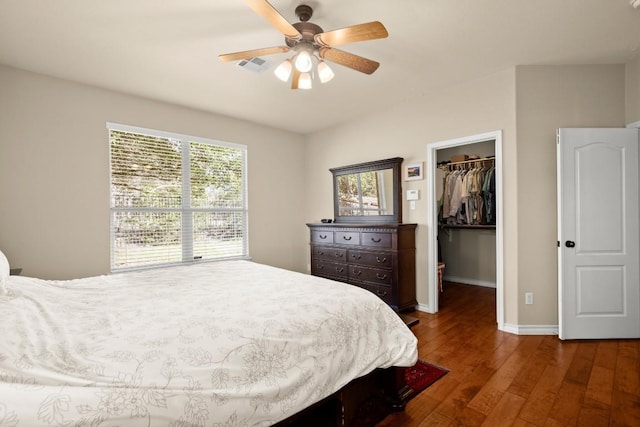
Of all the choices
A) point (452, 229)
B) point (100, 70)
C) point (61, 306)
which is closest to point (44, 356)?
point (61, 306)

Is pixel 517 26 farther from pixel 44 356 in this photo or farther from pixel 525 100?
pixel 44 356

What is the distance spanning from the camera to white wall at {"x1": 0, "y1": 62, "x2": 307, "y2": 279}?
2.76 m

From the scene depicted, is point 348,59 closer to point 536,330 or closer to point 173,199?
point 173,199

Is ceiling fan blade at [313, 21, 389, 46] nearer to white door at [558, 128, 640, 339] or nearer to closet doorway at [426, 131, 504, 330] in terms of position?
closet doorway at [426, 131, 504, 330]

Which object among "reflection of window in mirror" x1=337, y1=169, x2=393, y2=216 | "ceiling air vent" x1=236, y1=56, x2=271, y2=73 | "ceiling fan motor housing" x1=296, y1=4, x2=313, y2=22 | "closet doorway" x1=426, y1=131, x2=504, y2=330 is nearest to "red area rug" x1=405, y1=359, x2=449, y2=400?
"closet doorway" x1=426, y1=131, x2=504, y2=330

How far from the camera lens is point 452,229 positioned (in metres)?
5.25

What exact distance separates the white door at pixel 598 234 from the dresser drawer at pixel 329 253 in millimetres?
2297

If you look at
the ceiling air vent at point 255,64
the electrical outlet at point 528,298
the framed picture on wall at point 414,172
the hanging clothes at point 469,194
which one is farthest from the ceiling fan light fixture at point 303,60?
the hanging clothes at point 469,194

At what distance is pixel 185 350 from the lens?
1.08m

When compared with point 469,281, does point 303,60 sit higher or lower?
higher

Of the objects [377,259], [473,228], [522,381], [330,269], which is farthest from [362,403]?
[473,228]

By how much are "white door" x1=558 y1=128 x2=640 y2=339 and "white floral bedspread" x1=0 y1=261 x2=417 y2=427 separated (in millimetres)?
2145

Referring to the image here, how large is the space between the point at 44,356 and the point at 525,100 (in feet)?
12.7

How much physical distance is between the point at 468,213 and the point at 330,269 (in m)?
2.35
